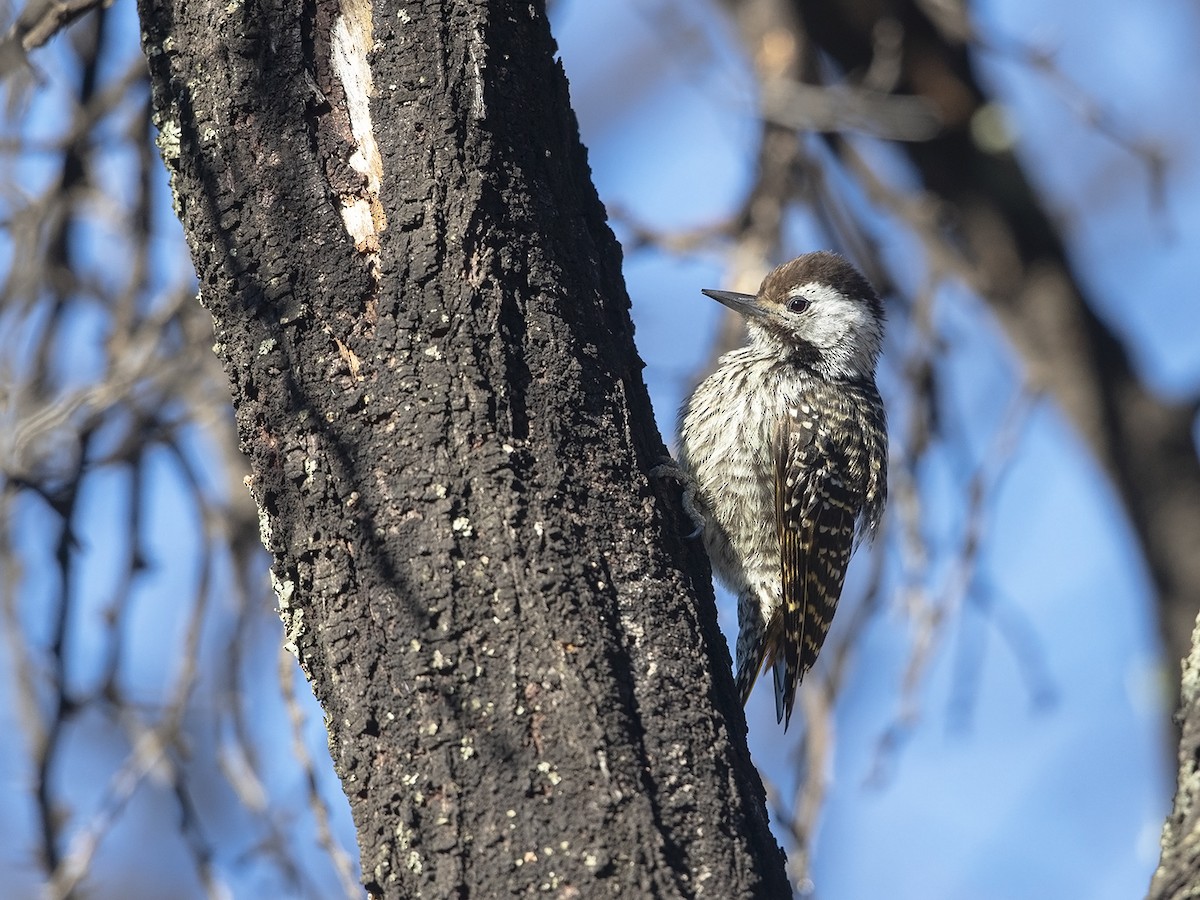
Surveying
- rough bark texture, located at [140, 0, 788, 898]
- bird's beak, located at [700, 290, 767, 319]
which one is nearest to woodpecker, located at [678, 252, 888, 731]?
bird's beak, located at [700, 290, 767, 319]

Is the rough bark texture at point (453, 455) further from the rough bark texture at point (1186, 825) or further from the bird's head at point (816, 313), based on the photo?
the bird's head at point (816, 313)

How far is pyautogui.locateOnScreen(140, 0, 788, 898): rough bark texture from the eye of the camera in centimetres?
220

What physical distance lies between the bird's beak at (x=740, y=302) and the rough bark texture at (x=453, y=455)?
2007mm

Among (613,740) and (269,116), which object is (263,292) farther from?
(613,740)

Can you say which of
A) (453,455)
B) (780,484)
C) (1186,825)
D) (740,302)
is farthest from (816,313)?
(1186,825)

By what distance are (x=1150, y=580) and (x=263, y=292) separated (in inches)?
164

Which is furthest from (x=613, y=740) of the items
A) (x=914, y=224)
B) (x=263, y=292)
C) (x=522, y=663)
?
(x=914, y=224)

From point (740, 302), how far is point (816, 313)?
32 centimetres

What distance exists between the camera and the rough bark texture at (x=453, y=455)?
7.22 feet

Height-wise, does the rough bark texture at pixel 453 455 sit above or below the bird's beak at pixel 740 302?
below

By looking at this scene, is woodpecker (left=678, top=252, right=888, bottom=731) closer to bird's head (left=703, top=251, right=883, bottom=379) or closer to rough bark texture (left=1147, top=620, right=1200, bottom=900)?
bird's head (left=703, top=251, right=883, bottom=379)

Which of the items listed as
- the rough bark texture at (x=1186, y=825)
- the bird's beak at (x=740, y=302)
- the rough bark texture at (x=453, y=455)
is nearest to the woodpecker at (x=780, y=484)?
the bird's beak at (x=740, y=302)

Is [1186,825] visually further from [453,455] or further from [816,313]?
[816,313]

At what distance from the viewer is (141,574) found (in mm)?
3936
